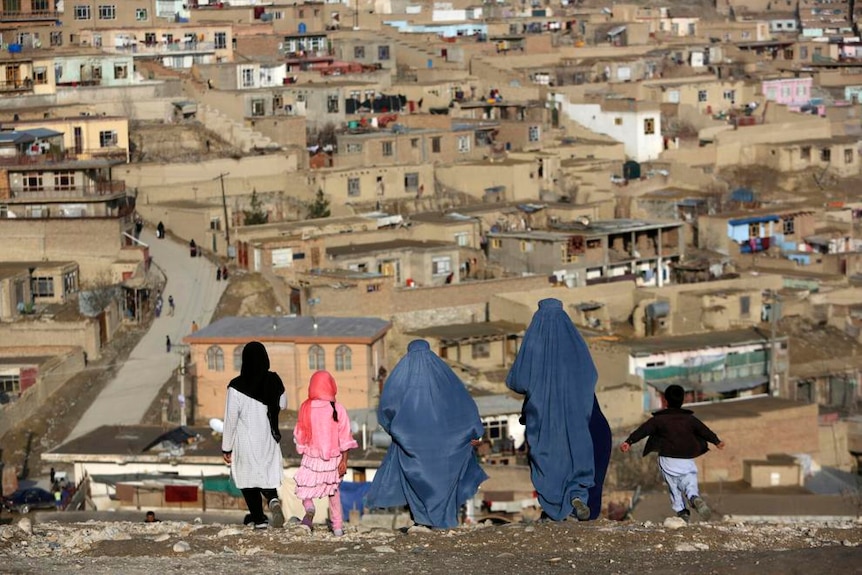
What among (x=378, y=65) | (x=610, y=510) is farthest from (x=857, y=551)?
(x=378, y=65)

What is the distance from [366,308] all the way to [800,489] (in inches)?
309

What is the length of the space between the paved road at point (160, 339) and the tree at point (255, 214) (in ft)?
4.90

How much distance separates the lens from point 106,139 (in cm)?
3475

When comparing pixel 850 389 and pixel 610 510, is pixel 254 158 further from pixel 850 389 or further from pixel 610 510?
pixel 610 510

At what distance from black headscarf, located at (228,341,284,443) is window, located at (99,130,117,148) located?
2521 cm

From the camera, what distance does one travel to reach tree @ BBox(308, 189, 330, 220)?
1331 inches

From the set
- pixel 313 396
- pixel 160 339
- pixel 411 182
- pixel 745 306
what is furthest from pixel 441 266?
pixel 313 396

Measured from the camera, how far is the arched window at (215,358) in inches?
1025

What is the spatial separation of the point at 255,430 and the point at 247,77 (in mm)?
30909

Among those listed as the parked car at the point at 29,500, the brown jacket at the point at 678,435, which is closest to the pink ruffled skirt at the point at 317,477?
the brown jacket at the point at 678,435

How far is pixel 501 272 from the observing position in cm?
3158

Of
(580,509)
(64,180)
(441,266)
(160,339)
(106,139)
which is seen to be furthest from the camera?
(106,139)

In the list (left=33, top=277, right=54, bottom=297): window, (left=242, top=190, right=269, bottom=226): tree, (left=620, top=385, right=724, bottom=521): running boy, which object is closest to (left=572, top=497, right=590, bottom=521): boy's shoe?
(left=620, top=385, right=724, bottom=521): running boy

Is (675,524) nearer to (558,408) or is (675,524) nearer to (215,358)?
(558,408)
